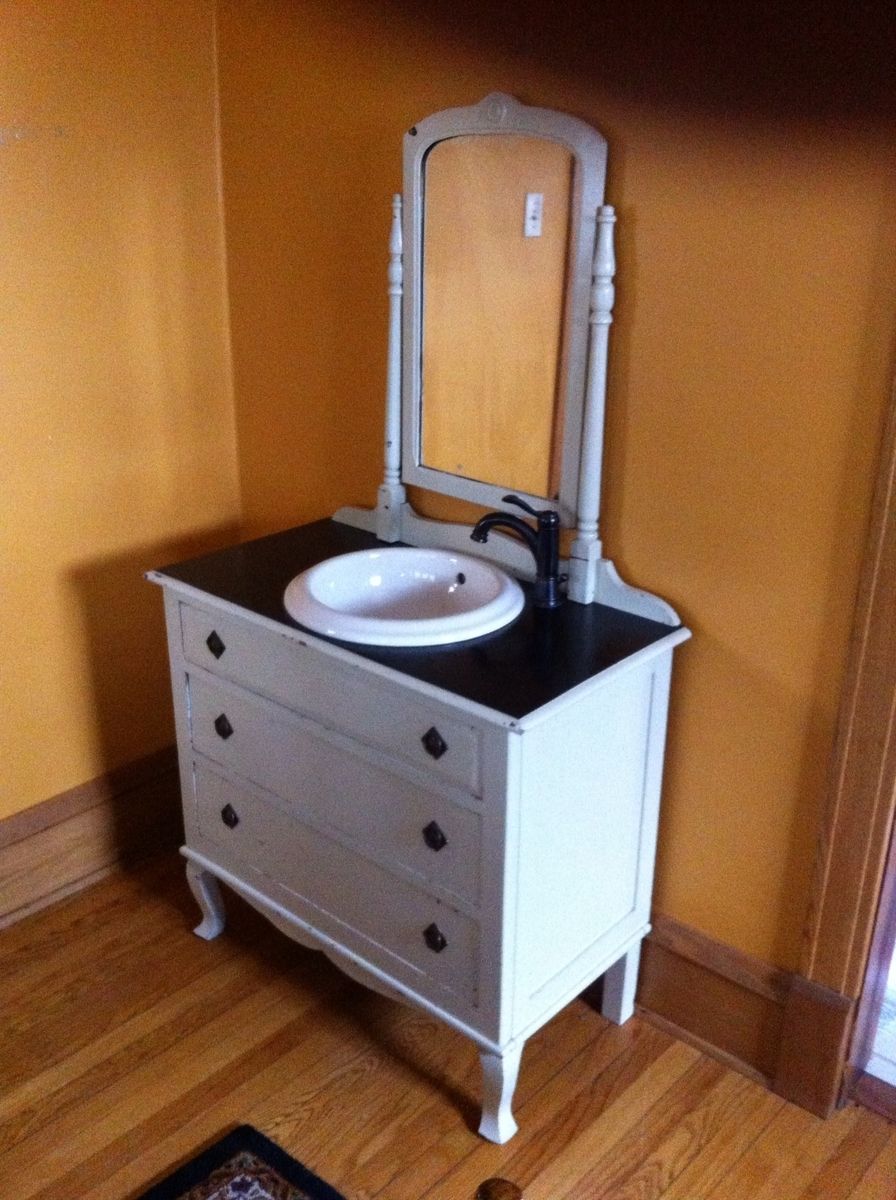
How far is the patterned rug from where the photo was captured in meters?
1.69

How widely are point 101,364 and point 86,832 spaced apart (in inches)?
38.7

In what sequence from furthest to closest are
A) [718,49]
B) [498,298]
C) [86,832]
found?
1. [86,832]
2. [498,298]
3. [718,49]

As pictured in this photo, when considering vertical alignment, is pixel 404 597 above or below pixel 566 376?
below

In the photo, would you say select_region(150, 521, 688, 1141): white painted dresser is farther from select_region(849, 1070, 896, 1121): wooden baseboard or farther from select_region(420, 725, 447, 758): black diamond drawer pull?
select_region(849, 1070, 896, 1121): wooden baseboard

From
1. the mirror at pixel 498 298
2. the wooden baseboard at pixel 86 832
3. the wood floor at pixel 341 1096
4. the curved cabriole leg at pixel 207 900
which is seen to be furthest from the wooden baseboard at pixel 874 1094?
the wooden baseboard at pixel 86 832

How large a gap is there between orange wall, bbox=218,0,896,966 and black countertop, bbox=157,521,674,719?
0.13 metres

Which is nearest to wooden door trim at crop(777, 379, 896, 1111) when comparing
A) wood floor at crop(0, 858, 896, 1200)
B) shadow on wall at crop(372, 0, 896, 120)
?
wood floor at crop(0, 858, 896, 1200)

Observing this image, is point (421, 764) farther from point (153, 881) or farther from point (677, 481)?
point (153, 881)

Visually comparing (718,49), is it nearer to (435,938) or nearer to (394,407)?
(394,407)

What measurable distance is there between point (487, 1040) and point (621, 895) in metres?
0.34

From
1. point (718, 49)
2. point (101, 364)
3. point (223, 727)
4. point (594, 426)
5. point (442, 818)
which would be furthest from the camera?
point (101, 364)

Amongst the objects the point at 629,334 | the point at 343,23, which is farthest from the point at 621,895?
the point at 343,23

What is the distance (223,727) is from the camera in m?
1.98

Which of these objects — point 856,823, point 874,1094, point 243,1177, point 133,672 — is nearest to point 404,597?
point 133,672
